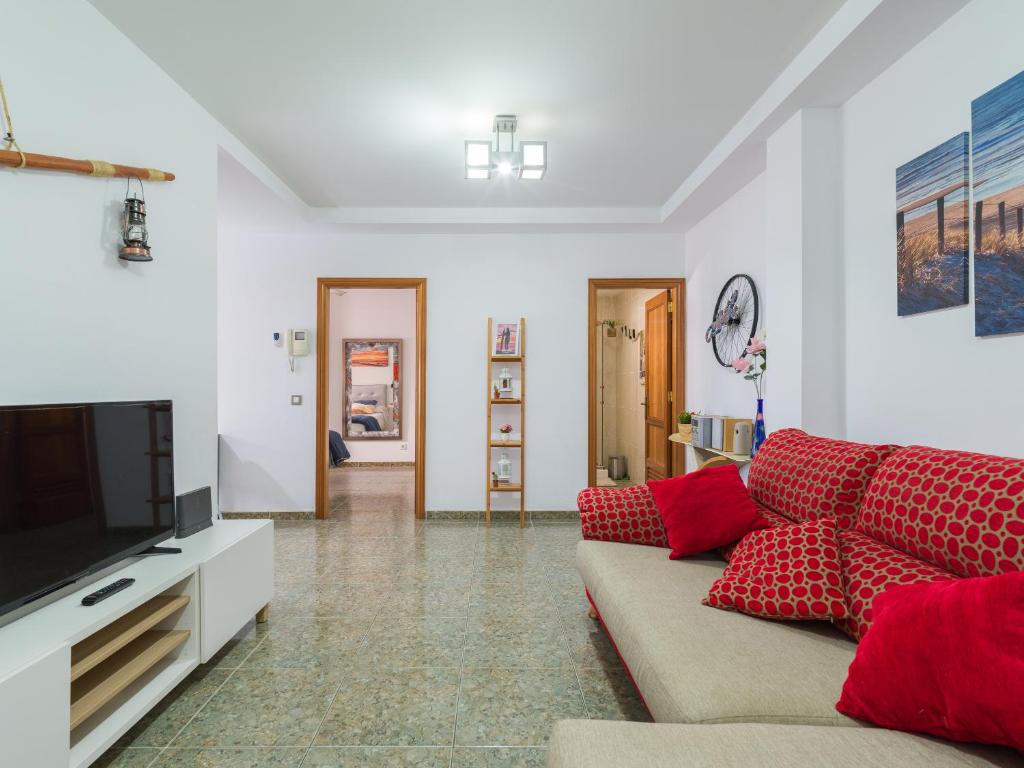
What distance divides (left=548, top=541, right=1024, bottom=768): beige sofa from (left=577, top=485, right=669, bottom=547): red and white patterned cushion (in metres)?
0.47

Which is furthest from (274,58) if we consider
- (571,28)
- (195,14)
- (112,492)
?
(112,492)

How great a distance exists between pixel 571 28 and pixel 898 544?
2.28m

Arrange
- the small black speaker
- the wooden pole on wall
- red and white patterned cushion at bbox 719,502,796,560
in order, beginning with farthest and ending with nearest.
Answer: the small black speaker < red and white patterned cushion at bbox 719,502,796,560 < the wooden pole on wall

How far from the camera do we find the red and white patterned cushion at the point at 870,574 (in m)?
1.42

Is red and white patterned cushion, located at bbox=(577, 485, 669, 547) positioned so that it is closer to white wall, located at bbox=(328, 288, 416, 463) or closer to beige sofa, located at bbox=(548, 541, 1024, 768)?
beige sofa, located at bbox=(548, 541, 1024, 768)

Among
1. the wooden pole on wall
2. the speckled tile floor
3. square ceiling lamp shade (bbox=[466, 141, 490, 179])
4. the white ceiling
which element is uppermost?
the white ceiling

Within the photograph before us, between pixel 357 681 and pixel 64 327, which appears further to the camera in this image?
pixel 357 681

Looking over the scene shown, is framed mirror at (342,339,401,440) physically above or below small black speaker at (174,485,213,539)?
above

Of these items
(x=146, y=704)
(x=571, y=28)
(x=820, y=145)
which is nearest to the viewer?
(x=146, y=704)

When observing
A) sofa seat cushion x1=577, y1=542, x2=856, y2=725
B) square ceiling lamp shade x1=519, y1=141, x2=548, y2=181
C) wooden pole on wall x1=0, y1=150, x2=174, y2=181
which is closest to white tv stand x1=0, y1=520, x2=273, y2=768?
wooden pole on wall x1=0, y1=150, x2=174, y2=181

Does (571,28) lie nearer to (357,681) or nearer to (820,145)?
(820,145)

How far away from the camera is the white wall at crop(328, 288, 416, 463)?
7.48 m

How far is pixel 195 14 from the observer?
2111mm

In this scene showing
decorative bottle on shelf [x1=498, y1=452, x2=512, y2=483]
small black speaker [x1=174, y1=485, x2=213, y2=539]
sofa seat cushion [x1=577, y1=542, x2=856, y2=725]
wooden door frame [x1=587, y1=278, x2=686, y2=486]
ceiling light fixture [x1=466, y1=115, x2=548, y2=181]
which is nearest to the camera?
sofa seat cushion [x1=577, y1=542, x2=856, y2=725]
